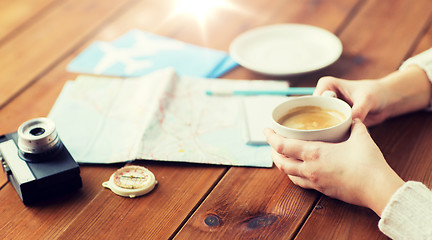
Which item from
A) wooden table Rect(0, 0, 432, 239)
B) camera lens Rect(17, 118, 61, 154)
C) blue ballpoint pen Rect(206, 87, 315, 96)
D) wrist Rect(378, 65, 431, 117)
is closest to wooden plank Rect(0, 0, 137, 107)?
wooden table Rect(0, 0, 432, 239)

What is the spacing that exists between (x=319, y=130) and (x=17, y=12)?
3.58 ft

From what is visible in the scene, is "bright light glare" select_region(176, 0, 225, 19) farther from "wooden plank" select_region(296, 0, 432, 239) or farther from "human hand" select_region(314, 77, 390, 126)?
"human hand" select_region(314, 77, 390, 126)

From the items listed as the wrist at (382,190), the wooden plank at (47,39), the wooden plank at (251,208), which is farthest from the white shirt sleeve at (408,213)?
the wooden plank at (47,39)

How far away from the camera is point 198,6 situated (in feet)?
4.97

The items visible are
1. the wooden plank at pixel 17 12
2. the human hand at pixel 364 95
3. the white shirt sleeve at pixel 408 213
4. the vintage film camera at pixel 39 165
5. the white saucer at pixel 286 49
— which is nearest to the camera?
the white shirt sleeve at pixel 408 213

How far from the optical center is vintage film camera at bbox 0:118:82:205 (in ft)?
2.72

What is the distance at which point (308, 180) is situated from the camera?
834mm

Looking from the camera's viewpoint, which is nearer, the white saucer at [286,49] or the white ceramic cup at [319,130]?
the white ceramic cup at [319,130]

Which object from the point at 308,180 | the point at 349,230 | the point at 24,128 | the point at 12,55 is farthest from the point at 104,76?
the point at 349,230

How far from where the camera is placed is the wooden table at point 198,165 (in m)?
0.79

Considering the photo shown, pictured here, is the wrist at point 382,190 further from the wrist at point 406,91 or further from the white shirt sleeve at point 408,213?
the wrist at point 406,91

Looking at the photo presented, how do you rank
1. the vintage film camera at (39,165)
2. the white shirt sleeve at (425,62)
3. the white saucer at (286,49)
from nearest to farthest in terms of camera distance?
1. the vintage film camera at (39,165)
2. the white shirt sleeve at (425,62)
3. the white saucer at (286,49)

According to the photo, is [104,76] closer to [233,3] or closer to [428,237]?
[233,3]

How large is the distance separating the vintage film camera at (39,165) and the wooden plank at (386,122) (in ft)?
1.27
